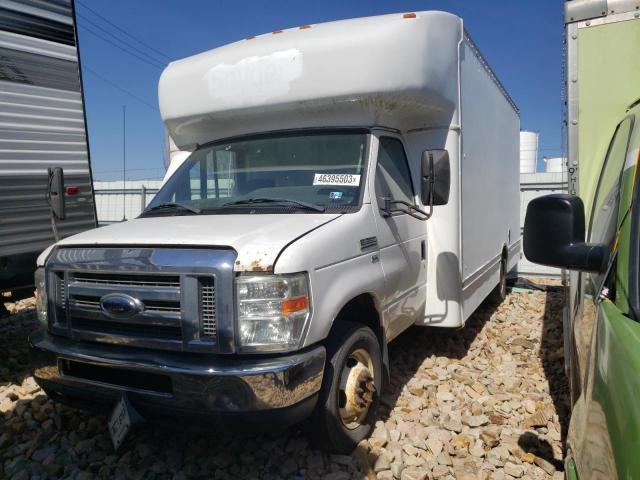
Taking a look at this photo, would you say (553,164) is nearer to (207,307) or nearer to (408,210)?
(408,210)

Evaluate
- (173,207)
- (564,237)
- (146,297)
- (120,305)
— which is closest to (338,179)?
(173,207)

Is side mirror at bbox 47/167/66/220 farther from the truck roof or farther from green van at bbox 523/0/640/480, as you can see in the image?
green van at bbox 523/0/640/480

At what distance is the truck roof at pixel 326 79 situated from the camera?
365cm

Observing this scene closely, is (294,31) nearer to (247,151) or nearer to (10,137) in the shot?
(247,151)

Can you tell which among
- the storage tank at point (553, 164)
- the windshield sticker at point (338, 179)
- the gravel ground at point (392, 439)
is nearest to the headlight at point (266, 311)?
the gravel ground at point (392, 439)

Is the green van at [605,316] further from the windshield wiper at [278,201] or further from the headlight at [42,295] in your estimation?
the headlight at [42,295]

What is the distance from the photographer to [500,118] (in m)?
6.59

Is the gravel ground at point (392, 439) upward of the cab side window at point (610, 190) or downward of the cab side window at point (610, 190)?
downward

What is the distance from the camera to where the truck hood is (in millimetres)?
2525

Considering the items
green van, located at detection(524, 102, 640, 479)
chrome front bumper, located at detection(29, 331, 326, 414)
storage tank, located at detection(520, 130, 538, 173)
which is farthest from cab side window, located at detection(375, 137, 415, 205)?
storage tank, located at detection(520, 130, 538, 173)

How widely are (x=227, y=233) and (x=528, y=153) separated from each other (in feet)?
52.7

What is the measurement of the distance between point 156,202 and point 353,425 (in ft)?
7.31

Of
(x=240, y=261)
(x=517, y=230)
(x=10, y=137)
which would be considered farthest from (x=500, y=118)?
(x=10, y=137)

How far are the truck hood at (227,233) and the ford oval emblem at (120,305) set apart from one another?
31 cm
